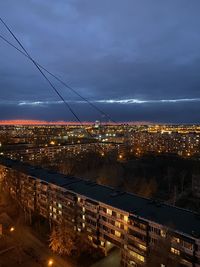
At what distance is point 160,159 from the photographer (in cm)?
2731

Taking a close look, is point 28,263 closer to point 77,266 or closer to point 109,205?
point 77,266

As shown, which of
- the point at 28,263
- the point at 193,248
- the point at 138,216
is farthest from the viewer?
the point at 28,263

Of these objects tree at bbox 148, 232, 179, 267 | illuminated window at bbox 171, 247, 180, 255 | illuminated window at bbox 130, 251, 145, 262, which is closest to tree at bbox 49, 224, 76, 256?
illuminated window at bbox 130, 251, 145, 262

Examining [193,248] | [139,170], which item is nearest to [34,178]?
[193,248]

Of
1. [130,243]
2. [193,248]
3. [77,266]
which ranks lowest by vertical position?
[77,266]

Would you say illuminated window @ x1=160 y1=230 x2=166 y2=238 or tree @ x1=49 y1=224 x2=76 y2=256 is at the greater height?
illuminated window @ x1=160 y1=230 x2=166 y2=238

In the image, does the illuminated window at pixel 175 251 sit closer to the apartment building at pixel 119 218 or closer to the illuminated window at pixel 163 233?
the apartment building at pixel 119 218

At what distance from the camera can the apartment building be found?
27.2 feet

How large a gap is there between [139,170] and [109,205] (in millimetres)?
14126

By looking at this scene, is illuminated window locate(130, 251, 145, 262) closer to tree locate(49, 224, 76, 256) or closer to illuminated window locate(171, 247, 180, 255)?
illuminated window locate(171, 247, 180, 255)

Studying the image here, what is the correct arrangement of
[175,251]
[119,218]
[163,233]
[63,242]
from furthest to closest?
[63,242] < [119,218] < [163,233] < [175,251]

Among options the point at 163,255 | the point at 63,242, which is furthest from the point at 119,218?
the point at 63,242

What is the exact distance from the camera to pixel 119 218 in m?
10.1

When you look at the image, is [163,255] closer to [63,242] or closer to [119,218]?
[119,218]
